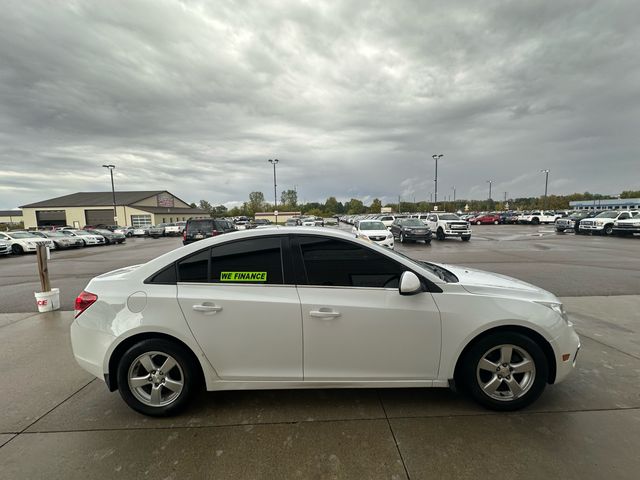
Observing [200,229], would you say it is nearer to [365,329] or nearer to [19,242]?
[19,242]

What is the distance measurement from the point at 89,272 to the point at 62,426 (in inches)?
394

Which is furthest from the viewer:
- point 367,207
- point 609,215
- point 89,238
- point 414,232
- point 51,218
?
point 367,207

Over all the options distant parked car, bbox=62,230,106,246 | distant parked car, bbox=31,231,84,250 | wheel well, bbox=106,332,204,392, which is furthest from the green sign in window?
distant parked car, bbox=62,230,106,246

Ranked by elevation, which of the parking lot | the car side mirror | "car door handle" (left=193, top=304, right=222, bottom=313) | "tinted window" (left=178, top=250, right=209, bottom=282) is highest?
"tinted window" (left=178, top=250, right=209, bottom=282)

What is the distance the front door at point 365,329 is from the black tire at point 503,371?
1.12ft

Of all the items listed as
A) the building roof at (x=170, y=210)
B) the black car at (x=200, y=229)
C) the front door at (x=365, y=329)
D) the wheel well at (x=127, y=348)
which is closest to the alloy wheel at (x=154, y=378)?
the wheel well at (x=127, y=348)

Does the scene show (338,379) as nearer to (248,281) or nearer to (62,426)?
(248,281)

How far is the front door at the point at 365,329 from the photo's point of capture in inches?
104

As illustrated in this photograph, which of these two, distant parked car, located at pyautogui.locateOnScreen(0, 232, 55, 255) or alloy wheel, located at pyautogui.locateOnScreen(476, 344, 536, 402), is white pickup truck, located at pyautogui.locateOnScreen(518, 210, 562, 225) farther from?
distant parked car, located at pyautogui.locateOnScreen(0, 232, 55, 255)

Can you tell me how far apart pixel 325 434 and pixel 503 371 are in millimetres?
1659

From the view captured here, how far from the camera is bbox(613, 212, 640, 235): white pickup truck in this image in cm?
2120

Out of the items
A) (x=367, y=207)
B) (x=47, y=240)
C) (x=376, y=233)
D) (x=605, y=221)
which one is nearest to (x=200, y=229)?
(x=376, y=233)

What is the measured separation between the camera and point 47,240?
1962cm

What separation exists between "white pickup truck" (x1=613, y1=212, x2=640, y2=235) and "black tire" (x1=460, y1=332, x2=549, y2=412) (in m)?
27.1
